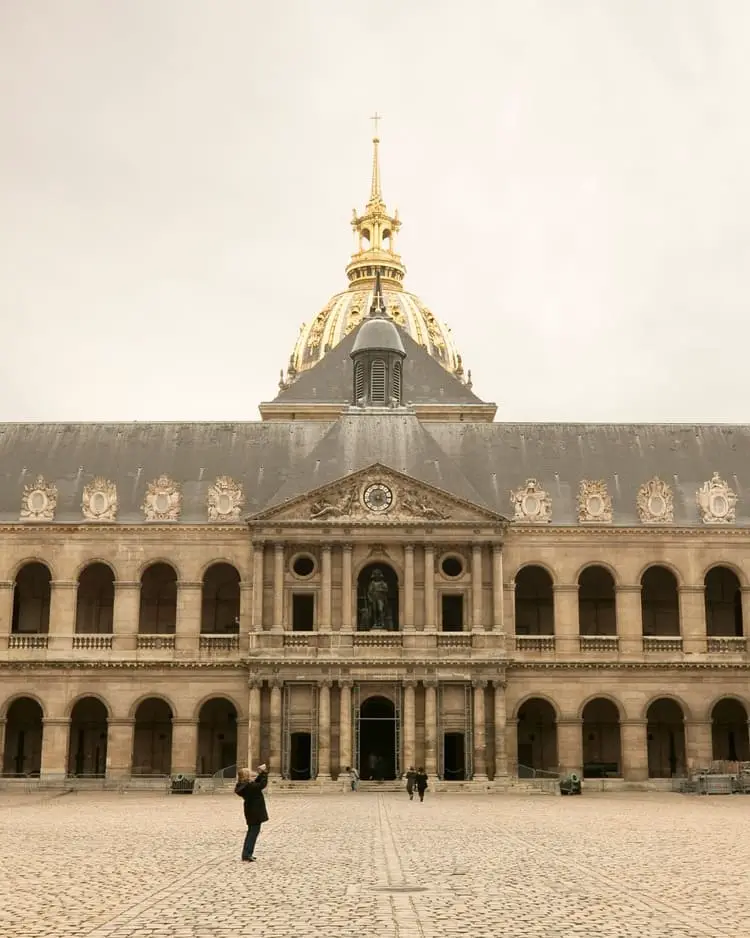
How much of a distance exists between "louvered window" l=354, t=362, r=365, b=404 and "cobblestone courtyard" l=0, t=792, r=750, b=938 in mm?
33891


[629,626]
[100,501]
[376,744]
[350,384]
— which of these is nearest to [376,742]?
[376,744]

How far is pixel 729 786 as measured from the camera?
5494cm

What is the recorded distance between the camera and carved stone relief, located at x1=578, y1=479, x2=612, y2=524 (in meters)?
63.5

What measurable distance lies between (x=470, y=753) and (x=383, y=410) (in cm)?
1861

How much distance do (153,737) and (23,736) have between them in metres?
6.39

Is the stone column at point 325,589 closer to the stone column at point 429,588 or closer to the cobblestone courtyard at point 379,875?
the stone column at point 429,588

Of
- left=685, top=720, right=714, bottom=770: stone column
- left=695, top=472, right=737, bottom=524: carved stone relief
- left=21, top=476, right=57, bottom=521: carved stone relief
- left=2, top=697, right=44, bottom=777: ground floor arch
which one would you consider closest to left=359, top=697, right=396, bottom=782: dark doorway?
left=685, top=720, right=714, bottom=770: stone column

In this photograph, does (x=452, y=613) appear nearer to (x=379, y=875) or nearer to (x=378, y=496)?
(x=378, y=496)

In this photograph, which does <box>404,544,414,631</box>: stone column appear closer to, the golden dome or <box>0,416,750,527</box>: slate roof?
<box>0,416,750,527</box>: slate roof

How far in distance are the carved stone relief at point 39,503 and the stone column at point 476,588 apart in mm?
20323

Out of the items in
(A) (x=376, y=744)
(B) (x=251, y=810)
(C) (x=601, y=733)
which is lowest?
(B) (x=251, y=810)

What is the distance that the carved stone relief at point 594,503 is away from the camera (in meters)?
63.5

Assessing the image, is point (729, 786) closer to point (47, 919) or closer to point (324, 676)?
point (324, 676)

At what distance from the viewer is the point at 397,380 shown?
7162 centimetres
